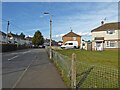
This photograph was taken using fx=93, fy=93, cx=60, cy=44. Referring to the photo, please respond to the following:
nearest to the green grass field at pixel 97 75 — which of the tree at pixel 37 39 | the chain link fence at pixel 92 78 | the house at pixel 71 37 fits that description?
the chain link fence at pixel 92 78

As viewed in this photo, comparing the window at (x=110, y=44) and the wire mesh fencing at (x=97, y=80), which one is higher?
the window at (x=110, y=44)

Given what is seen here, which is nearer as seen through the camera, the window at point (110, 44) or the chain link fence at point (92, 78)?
the chain link fence at point (92, 78)

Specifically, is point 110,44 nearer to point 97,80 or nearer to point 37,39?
point 97,80

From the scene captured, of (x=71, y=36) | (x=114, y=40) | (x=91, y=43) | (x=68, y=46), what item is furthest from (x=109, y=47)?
(x=71, y=36)

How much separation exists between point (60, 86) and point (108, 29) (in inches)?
963

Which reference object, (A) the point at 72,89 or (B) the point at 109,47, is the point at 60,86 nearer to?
(A) the point at 72,89

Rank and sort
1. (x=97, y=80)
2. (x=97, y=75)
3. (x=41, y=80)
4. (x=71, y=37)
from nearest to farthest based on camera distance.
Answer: (x=97, y=80) < (x=41, y=80) < (x=97, y=75) < (x=71, y=37)

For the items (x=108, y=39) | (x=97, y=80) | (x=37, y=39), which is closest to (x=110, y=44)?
(x=108, y=39)

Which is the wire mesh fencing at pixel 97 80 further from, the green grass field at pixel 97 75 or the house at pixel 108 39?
the house at pixel 108 39

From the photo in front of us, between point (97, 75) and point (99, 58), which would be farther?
point (99, 58)

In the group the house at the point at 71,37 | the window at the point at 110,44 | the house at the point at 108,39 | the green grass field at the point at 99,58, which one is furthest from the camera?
the house at the point at 71,37

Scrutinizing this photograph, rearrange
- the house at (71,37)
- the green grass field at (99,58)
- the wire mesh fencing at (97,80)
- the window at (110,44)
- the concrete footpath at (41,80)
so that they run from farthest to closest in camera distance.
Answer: the house at (71,37), the window at (110,44), the green grass field at (99,58), the concrete footpath at (41,80), the wire mesh fencing at (97,80)

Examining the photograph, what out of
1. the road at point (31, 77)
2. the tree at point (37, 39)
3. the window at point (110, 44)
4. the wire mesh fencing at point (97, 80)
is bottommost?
the road at point (31, 77)

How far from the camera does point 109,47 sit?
23.3 m
